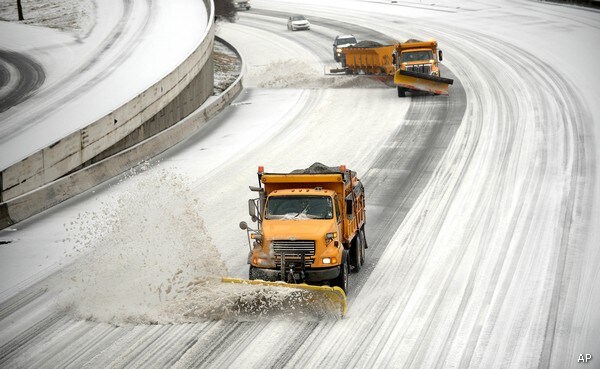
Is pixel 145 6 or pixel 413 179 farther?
pixel 145 6

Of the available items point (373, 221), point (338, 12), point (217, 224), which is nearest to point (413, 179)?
point (373, 221)

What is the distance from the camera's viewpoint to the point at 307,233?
51.4 ft

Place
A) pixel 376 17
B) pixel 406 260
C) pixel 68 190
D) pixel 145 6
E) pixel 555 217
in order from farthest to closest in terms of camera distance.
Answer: pixel 376 17
pixel 145 6
pixel 68 190
pixel 555 217
pixel 406 260

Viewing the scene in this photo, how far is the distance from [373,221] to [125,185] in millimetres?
8375

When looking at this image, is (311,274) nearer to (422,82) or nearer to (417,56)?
(422,82)

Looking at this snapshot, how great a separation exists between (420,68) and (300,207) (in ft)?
74.3

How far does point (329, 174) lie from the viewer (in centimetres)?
1689

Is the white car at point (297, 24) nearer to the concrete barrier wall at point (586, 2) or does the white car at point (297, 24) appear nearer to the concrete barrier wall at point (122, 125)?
the concrete barrier wall at point (586, 2)

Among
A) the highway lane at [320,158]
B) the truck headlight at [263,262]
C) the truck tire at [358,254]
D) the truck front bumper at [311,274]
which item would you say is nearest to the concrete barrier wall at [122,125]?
the highway lane at [320,158]

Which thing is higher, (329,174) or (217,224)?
(329,174)

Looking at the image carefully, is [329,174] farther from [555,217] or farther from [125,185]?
[125,185]

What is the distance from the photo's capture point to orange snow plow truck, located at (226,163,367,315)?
1560cm

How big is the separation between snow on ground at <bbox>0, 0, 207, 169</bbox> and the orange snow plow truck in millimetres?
10575

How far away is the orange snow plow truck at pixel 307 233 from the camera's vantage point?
1560cm
